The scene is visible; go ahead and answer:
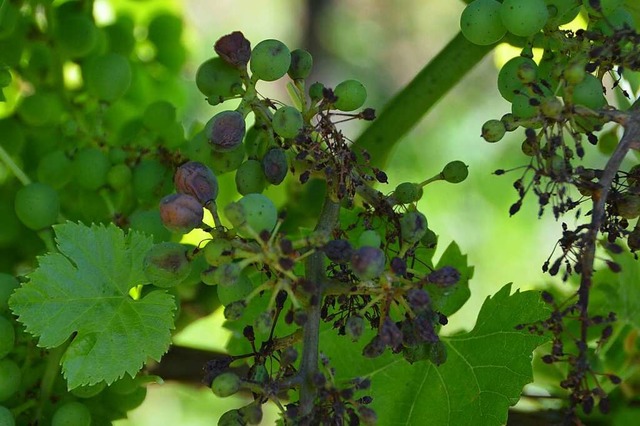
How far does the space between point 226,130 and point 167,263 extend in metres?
0.11

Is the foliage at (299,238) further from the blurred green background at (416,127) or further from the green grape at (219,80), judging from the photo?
the blurred green background at (416,127)

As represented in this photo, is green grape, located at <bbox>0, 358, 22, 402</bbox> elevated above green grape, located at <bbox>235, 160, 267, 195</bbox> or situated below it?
below

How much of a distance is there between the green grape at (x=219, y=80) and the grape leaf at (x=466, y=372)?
0.25 m

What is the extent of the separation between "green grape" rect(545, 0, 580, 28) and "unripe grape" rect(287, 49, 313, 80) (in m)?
0.20

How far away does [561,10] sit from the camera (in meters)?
0.77

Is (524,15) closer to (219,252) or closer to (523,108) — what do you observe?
(523,108)

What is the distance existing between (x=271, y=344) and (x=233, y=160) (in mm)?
204

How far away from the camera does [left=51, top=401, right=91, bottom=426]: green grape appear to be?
79 centimetres

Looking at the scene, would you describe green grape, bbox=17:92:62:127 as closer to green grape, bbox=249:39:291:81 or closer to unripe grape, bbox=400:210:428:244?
green grape, bbox=249:39:291:81

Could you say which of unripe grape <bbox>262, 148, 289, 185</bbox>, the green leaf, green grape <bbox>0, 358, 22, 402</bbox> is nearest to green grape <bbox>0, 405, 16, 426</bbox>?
green grape <bbox>0, 358, 22, 402</bbox>

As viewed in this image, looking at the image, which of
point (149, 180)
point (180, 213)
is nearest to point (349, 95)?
point (180, 213)

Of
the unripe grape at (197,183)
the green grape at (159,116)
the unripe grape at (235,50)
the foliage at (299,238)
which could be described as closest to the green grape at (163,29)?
the foliage at (299,238)

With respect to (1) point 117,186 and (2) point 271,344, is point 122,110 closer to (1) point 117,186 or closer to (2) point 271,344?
(1) point 117,186

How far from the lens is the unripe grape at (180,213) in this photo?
636mm
